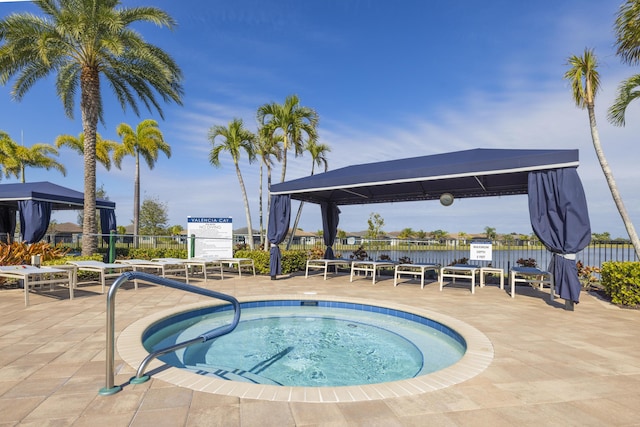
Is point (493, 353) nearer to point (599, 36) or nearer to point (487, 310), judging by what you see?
point (487, 310)

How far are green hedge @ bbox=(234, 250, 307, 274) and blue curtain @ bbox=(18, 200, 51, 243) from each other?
5.50m

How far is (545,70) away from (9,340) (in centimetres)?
1243

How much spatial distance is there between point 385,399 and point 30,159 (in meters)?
29.2

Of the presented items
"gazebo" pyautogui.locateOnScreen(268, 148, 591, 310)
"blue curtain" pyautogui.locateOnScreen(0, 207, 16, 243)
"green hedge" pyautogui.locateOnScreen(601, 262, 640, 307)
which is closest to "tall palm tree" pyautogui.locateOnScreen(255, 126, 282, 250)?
"gazebo" pyautogui.locateOnScreen(268, 148, 591, 310)

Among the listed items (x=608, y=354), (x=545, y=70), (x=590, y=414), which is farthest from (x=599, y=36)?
(x=590, y=414)

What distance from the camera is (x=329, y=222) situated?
10.6 m

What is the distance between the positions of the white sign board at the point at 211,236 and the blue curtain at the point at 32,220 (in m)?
3.96

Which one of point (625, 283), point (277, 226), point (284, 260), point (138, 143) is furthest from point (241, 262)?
point (138, 143)

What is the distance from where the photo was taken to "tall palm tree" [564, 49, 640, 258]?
8014 mm

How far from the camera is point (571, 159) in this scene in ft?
17.5

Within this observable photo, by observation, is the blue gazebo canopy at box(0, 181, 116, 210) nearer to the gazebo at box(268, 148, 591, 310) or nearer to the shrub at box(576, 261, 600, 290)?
the gazebo at box(268, 148, 591, 310)

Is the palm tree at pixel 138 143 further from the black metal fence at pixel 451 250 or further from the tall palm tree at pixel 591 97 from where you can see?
the tall palm tree at pixel 591 97

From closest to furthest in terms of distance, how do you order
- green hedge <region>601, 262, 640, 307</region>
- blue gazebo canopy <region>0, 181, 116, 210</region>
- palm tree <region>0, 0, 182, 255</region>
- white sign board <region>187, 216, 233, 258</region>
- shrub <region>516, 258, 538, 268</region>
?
green hedge <region>601, 262, 640, 307</region>
shrub <region>516, 258, 538, 268</region>
palm tree <region>0, 0, 182, 255</region>
blue gazebo canopy <region>0, 181, 116, 210</region>
white sign board <region>187, 216, 233, 258</region>

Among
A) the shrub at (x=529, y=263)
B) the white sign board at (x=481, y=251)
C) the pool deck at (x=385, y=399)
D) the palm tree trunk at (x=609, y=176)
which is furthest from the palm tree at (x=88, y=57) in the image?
the palm tree trunk at (x=609, y=176)
